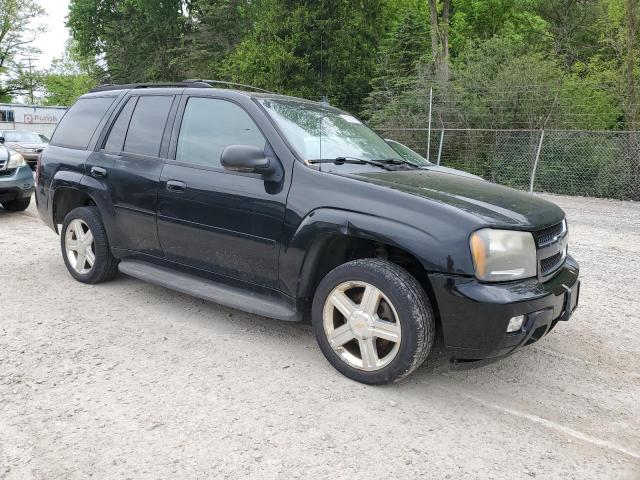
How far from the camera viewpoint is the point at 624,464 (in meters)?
2.67

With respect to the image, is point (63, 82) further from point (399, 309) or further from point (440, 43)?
point (399, 309)

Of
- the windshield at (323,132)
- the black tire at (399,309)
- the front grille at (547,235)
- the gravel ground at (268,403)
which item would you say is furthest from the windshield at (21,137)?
the front grille at (547,235)

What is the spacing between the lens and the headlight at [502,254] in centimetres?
299

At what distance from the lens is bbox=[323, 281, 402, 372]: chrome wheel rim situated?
10.6 feet

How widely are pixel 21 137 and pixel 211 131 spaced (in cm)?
1901

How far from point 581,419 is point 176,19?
36.4 m

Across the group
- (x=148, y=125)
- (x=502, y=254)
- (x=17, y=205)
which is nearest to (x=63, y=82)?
(x=17, y=205)

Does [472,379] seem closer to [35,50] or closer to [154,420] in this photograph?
[154,420]

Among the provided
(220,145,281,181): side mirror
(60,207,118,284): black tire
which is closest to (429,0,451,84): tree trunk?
(60,207,118,284): black tire

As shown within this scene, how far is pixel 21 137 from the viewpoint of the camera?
2012cm

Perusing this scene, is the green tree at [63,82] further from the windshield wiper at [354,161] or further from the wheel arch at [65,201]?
the windshield wiper at [354,161]

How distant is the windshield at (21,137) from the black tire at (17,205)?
12.2 m

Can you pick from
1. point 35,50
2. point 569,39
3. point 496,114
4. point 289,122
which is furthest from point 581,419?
point 35,50

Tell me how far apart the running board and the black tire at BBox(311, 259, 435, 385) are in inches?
16.3
